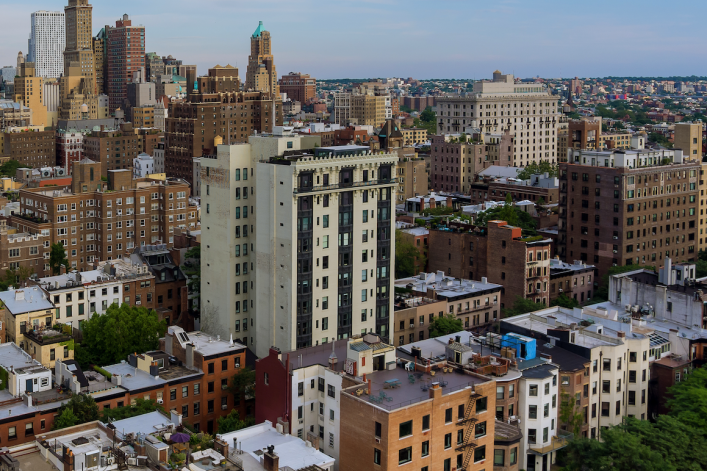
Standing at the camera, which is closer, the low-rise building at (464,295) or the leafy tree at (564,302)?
the low-rise building at (464,295)

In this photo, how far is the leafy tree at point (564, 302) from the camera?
134m

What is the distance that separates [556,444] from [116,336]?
5313cm

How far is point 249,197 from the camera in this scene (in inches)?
4449

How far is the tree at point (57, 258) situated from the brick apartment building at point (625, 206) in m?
86.7

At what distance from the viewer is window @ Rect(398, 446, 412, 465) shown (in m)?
72.6

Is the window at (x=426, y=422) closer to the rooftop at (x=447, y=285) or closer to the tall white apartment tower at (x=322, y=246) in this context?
→ the tall white apartment tower at (x=322, y=246)

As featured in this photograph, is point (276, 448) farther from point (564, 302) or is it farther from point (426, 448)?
point (564, 302)

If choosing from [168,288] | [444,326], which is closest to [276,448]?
[444,326]

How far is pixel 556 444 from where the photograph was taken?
85188mm

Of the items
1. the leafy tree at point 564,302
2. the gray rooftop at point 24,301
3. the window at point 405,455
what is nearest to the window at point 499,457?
the window at point 405,455

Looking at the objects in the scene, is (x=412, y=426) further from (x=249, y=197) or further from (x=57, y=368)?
(x=249, y=197)

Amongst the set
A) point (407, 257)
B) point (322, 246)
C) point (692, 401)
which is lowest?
point (692, 401)

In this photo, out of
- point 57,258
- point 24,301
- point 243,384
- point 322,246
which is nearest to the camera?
Result: point 243,384

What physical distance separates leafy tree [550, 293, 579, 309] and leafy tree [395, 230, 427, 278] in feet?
76.5
